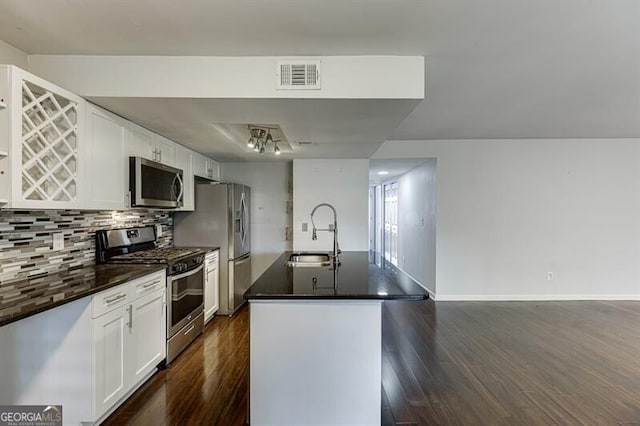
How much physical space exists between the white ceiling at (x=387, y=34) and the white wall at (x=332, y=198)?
170cm

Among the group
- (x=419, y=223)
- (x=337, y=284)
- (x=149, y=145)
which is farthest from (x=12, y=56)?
(x=419, y=223)

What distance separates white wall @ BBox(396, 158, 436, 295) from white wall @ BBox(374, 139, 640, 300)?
1.03 ft

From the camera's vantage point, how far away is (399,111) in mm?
2338

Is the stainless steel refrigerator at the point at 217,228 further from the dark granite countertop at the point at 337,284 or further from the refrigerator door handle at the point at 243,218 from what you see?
the dark granite countertop at the point at 337,284

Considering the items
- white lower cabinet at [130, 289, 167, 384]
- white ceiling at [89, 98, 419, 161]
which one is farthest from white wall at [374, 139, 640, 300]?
white lower cabinet at [130, 289, 167, 384]

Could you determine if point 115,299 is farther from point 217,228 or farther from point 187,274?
point 217,228

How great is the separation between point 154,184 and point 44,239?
2.93 ft

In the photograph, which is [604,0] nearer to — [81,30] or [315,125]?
[315,125]

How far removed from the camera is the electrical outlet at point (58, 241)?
7.52ft

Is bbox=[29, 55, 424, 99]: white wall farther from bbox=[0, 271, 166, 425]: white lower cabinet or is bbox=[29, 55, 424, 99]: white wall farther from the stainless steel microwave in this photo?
bbox=[0, 271, 166, 425]: white lower cabinet

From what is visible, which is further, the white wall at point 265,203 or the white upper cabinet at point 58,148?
the white wall at point 265,203

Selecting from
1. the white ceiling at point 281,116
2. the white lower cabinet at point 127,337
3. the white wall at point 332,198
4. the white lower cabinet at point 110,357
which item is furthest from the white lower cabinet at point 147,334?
the white wall at point 332,198

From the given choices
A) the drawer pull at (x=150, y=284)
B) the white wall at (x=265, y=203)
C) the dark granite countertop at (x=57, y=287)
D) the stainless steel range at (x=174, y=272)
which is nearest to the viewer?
the dark granite countertop at (x=57, y=287)

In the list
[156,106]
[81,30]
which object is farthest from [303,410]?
[81,30]
